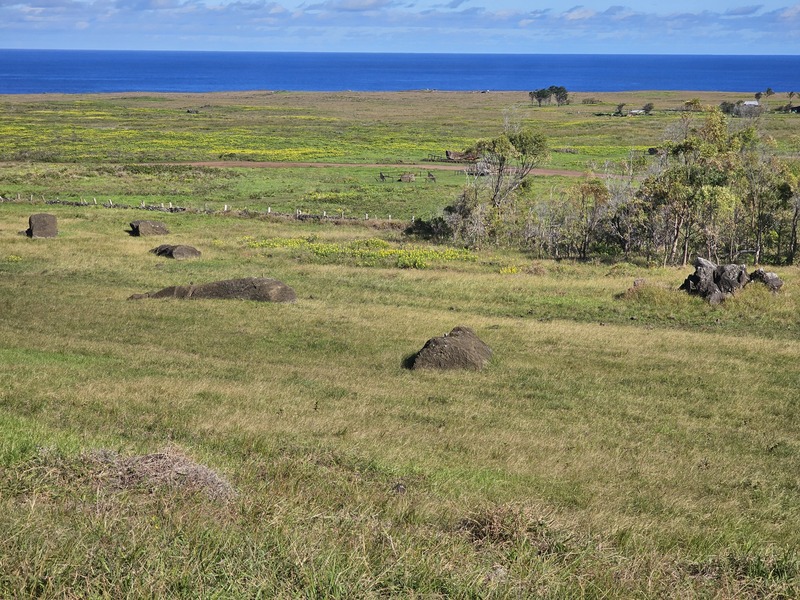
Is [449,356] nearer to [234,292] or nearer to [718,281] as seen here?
[234,292]

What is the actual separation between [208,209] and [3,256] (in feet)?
64.3

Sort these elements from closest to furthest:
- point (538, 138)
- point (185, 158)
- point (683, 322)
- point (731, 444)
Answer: point (731, 444), point (683, 322), point (538, 138), point (185, 158)

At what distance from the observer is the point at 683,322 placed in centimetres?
2938

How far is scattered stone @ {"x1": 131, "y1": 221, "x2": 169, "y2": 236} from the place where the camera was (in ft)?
155

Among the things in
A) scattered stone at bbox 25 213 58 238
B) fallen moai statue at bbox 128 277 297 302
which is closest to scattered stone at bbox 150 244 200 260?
scattered stone at bbox 25 213 58 238

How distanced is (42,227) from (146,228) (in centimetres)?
561

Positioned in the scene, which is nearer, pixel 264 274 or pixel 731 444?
pixel 731 444

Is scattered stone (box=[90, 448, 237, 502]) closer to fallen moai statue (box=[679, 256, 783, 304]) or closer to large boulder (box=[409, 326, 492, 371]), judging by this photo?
large boulder (box=[409, 326, 492, 371])

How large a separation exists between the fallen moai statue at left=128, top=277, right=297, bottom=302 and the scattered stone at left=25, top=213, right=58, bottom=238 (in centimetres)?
1776

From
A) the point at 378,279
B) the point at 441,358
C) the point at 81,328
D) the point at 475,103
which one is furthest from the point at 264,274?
the point at 475,103

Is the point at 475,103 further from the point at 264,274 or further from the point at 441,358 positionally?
the point at 441,358

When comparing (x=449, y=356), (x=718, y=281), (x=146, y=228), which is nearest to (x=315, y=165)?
(x=146, y=228)

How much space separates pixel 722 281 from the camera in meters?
31.5

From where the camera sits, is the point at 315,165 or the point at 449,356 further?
the point at 315,165
